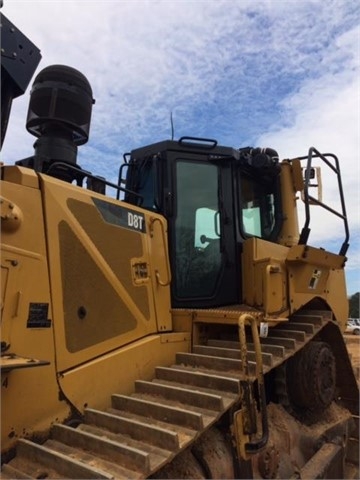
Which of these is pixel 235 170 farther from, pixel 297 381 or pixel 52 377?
pixel 52 377

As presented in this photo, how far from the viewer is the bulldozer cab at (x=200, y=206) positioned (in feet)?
12.9

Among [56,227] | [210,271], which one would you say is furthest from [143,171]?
[56,227]

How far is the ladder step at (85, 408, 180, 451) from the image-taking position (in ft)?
8.06

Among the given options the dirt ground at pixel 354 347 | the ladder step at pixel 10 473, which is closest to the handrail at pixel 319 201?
the ladder step at pixel 10 473

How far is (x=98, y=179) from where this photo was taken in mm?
3465

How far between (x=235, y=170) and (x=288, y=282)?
47.5 inches

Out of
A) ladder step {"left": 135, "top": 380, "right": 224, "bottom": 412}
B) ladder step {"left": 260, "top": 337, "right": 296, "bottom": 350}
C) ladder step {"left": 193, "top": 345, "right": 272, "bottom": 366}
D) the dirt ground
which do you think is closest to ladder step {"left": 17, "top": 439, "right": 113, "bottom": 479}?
ladder step {"left": 135, "top": 380, "right": 224, "bottom": 412}

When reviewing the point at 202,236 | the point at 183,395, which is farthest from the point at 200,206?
the point at 183,395

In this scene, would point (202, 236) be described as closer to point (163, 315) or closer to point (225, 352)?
point (163, 315)

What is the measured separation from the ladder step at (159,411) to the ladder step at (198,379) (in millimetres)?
338

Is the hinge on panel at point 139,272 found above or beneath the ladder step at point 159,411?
above

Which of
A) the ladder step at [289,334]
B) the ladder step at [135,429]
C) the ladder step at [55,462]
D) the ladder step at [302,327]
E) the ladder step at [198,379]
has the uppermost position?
the ladder step at [302,327]

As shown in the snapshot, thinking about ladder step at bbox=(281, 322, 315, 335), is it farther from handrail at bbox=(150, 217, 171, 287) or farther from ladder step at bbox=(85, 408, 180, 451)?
ladder step at bbox=(85, 408, 180, 451)

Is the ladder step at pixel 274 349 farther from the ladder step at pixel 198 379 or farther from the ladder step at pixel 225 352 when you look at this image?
the ladder step at pixel 198 379
